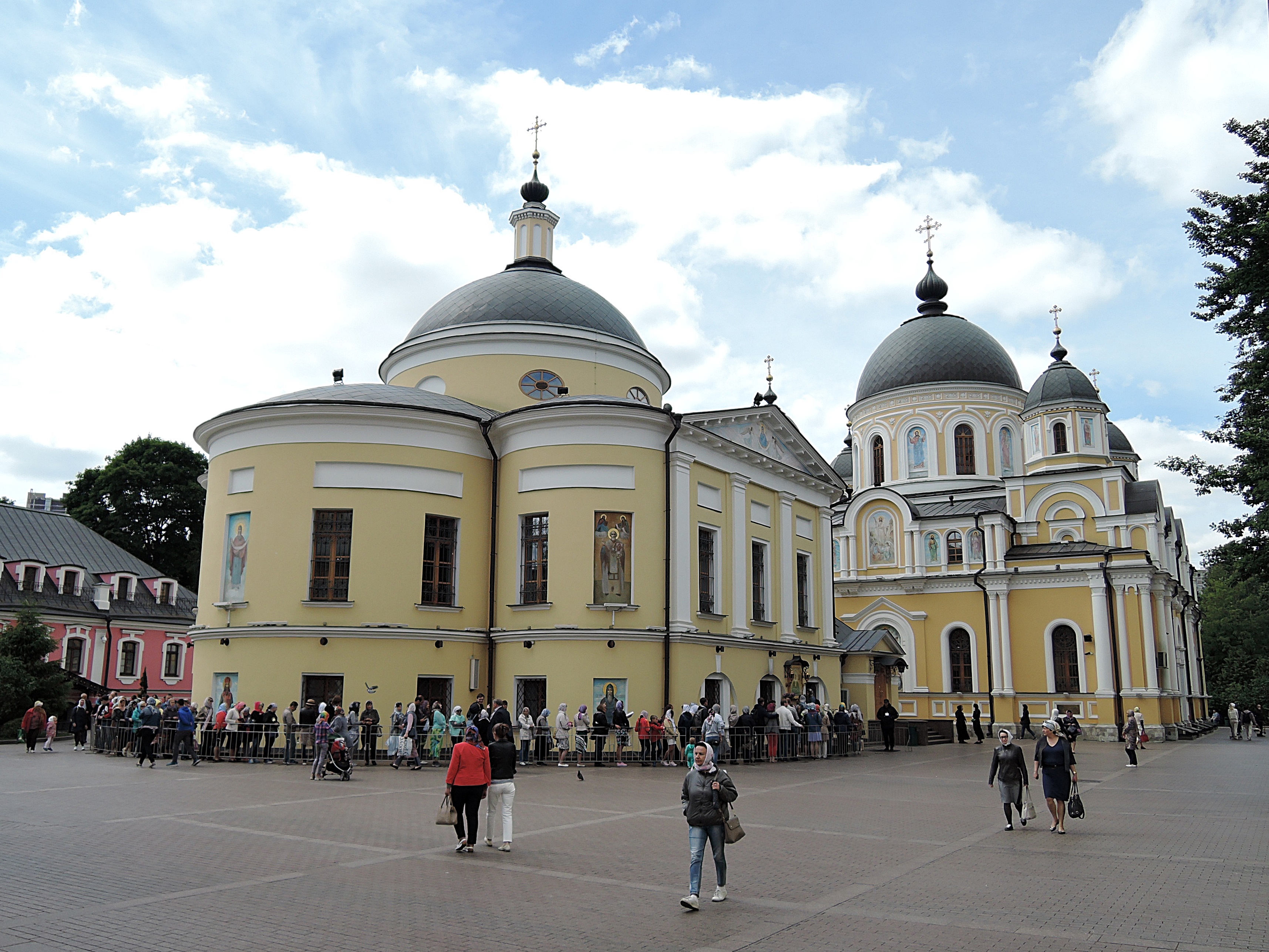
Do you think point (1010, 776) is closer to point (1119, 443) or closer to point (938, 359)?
point (938, 359)

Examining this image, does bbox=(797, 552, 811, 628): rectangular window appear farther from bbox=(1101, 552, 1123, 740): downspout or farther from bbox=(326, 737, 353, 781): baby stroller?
bbox=(326, 737, 353, 781): baby stroller

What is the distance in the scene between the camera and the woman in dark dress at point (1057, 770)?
540 inches

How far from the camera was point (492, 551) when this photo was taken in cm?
2698

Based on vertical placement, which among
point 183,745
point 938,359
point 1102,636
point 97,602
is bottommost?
point 183,745

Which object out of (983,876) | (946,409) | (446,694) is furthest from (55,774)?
(946,409)

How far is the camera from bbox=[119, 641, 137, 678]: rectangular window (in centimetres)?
4319

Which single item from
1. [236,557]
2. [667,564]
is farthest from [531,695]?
[236,557]

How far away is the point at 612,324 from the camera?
1299 inches

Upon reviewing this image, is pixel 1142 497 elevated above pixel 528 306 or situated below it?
below

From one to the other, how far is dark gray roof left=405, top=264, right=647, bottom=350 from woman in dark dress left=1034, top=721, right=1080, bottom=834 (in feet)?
69.1

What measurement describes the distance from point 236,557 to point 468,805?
1615cm

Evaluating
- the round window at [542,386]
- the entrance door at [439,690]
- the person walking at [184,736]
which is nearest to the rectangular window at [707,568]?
the round window at [542,386]

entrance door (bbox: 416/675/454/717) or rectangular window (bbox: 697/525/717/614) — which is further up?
rectangular window (bbox: 697/525/717/614)

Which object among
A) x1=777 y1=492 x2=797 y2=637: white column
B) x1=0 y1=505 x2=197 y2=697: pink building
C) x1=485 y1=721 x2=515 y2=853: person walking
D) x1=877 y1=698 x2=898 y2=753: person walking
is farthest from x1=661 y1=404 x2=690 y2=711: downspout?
x1=0 y1=505 x2=197 y2=697: pink building
